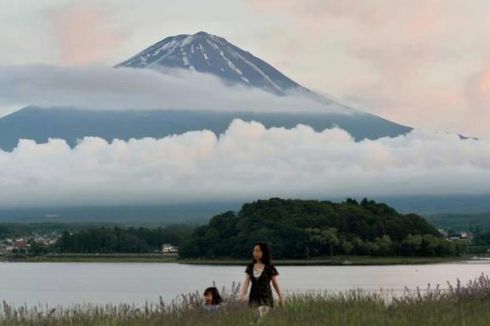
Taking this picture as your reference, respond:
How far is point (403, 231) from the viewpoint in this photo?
106 metres

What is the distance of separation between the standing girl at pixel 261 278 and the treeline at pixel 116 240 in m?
114

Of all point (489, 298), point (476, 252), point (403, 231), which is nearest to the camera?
point (489, 298)

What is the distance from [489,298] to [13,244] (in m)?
153

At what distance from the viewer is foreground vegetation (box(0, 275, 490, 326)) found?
41.0 ft

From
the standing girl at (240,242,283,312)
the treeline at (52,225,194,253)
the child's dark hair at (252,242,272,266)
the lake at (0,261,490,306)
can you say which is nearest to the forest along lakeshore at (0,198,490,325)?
the treeline at (52,225,194,253)

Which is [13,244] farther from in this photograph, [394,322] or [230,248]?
[394,322]

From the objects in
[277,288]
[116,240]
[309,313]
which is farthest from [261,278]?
[116,240]

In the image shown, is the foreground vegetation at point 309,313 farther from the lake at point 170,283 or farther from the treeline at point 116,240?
the treeline at point 116,240

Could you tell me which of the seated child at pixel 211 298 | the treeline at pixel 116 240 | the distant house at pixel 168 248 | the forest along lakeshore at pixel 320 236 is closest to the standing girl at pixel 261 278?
the seated child at pixel 211 298

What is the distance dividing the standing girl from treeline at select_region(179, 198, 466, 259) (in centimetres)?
8346

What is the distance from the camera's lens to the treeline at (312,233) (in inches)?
3962

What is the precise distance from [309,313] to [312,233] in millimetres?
87567

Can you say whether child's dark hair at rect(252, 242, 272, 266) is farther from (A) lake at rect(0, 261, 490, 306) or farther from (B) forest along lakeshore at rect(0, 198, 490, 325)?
(A) lake at rect(0, 261, 490, 306)

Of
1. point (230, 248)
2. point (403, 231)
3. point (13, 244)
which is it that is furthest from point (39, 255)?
point (403, 231)
